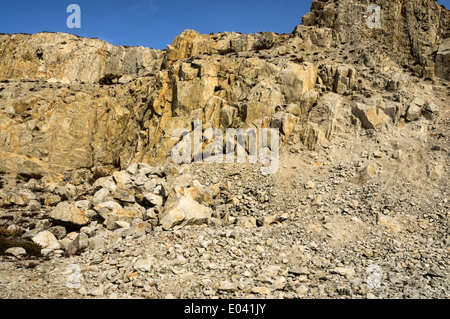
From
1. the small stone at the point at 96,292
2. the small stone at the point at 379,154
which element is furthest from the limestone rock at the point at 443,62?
the small stone at the point at 96,292

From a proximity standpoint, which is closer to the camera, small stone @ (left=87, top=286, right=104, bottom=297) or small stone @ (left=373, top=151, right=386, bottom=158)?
small stone @ (left=87, top=286, right=104, bottom=297)

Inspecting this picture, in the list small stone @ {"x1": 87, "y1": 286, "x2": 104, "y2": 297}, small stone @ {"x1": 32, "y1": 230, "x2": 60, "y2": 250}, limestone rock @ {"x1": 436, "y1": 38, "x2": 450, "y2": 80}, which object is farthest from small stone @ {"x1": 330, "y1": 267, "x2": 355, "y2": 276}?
limestone rock @ {"x1": 436, "y1": 38, "x2": 450, "y2": 80}

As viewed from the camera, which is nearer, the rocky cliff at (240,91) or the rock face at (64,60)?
the rocky cliff at (240,91)

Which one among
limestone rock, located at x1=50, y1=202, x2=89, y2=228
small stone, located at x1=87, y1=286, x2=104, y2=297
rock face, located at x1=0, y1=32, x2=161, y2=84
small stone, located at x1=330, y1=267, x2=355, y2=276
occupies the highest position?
rock face, located at x1=0, y1=32, x2=161, y2=84

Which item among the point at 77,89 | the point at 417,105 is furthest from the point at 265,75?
the point at 77,89

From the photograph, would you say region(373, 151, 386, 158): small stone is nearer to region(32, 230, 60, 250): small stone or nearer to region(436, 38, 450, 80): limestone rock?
region(436, 38, 450, 80): limestone rock

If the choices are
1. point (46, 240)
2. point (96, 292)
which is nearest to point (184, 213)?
point (96, 292)

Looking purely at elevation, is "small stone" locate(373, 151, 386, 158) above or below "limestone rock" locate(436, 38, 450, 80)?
below

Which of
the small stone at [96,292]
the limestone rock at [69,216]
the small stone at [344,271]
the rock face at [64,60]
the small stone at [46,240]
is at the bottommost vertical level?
the small stone at [96,292]

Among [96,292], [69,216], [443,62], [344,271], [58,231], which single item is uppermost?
[443,62]

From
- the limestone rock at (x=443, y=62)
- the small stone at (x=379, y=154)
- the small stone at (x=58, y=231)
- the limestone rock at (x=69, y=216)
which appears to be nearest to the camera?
the small stone at (x=58, y=231)

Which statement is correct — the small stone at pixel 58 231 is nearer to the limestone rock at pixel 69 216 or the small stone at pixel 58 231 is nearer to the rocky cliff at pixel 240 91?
the limestone rock at pixel 69 216

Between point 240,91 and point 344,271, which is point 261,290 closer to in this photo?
point 344,271

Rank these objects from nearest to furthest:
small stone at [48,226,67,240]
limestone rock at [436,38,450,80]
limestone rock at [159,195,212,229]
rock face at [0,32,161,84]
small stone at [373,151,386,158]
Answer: limestone rock at [159,195,212,229], small stone at [48,226,67,240], small stone at [373,151,386,158], limestone rock at [436,38,450,80], rock face at [0,32,161,84]
